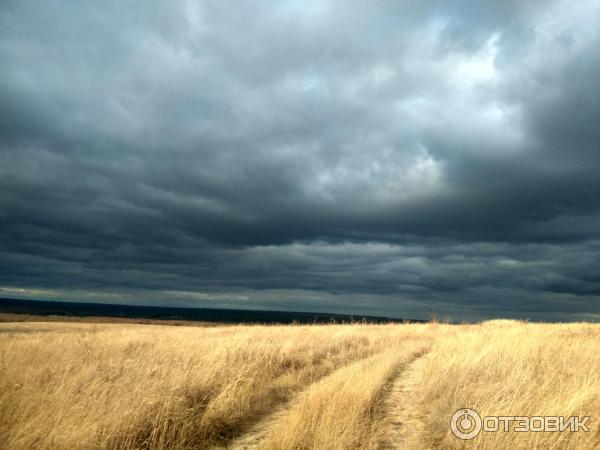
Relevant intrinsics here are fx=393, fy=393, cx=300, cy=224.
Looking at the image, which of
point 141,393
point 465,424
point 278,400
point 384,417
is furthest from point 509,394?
point 141,393

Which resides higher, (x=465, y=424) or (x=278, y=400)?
(x=465, y=424)

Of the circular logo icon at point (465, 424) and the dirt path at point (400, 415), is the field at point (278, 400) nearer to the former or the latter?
the dirt path at point (400, 415)

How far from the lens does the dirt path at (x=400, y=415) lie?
6.56 metres

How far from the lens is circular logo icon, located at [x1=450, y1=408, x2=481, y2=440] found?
627 cm

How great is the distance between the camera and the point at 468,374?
9.52 metres

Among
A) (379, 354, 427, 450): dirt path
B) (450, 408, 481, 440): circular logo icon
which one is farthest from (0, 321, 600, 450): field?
(450, 408, 481, 440): circular logo icon

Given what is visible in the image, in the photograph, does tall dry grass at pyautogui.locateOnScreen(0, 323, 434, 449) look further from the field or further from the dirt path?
the dirt path

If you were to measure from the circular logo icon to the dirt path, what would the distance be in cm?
68

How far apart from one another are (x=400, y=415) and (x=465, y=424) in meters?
1.55

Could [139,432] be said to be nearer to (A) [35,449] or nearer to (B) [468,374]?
(A) [35,449]

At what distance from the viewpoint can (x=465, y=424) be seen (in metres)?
6.59

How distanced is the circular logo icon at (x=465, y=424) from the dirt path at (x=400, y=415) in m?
0.68

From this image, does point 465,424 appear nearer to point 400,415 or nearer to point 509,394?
point 400,415

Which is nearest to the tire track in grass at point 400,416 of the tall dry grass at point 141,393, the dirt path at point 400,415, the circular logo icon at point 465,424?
the dirt path at point 400,415
